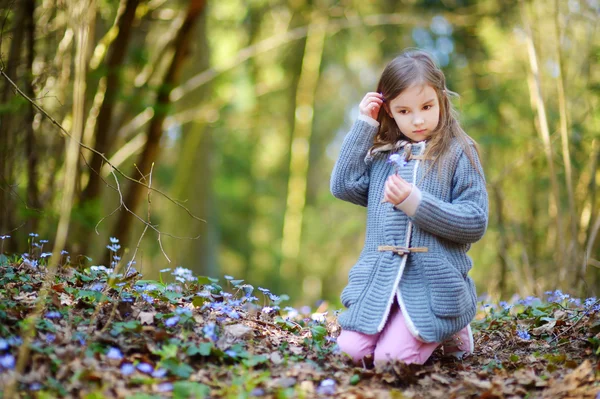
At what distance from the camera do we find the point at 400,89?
3.03 m

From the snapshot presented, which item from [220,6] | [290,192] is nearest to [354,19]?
[220,6]

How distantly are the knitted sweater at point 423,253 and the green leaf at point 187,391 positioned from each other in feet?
3.13

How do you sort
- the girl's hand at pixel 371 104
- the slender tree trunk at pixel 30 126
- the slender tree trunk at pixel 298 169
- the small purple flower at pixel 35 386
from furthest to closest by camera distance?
the slender tree trunk at pixel 298 169 < the slender tree trunk at pixel 30 126 < the girl's hand at pixel 371 104 < the small purple flower at pixel 35 386

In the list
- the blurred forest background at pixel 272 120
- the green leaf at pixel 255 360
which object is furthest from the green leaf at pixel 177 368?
the blurred forest background at pixel 272 120

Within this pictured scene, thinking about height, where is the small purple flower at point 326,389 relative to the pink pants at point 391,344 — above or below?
below

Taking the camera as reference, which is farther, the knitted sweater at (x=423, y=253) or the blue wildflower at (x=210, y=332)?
the knitted sweater at (x=423, y=253)

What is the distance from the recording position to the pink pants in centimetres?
282

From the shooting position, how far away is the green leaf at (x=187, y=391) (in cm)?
215

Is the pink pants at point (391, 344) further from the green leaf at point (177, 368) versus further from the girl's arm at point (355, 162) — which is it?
the green leaf at point (177, 368)

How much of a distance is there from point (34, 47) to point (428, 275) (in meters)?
3.75

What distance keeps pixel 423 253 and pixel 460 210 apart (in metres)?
0.26

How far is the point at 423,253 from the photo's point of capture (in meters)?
2.90

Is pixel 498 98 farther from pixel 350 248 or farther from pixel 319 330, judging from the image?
pixel 350 248

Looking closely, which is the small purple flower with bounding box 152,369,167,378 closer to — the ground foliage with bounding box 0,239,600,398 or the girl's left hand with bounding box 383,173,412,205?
the ground foliage with bounding box 0,239,600,398
